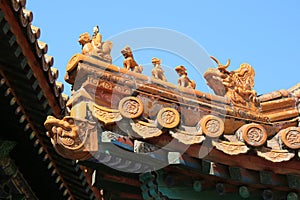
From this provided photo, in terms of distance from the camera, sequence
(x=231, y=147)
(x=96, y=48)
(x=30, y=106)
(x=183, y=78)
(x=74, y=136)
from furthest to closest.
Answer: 1. (x=30, y=106)
2. (x=183, y=78)
3. (x=96, y=48)
4. (x=231, y=147)
5. (x=74, y=136)

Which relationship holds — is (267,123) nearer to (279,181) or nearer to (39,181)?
(279,181)

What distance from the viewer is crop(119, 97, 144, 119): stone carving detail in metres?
4.71

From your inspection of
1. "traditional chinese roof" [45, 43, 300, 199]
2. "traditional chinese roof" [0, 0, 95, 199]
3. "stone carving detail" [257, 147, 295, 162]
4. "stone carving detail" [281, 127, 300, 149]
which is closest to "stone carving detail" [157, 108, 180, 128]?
"traditional chinese roof" [45, 43, 300, 199]

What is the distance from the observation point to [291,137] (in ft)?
16.1

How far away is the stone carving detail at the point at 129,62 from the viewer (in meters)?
5.66

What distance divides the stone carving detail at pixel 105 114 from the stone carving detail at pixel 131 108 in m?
0.05

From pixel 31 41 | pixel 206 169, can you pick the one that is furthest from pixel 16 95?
pixel 206 169

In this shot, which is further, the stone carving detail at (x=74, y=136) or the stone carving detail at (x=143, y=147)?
the stone carving detail at (x=143, y=147)

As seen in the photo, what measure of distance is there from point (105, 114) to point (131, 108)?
19 centimetres

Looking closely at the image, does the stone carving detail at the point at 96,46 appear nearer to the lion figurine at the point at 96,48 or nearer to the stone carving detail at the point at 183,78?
the lion figurine at the point at 96,48

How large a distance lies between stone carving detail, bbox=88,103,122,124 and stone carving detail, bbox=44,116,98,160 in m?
0.08

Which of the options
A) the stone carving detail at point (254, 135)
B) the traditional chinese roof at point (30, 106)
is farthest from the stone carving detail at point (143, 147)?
the traditional chinese roof at point (30, 106)

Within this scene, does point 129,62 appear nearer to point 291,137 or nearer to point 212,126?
point 212,126

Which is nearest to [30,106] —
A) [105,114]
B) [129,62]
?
[129,62]
